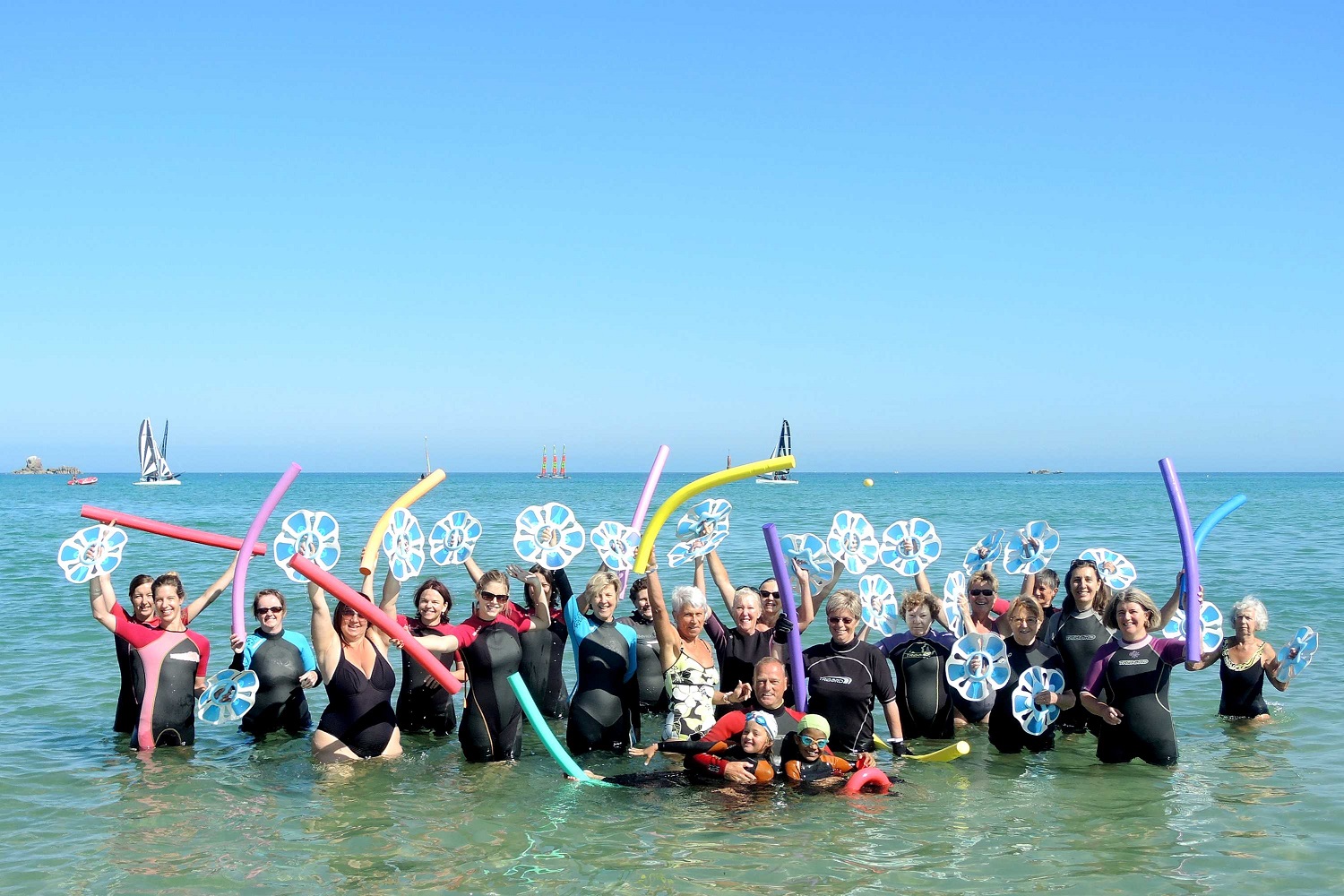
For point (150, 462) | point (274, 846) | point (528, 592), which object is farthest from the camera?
point (150, 462)

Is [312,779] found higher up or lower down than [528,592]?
lower down

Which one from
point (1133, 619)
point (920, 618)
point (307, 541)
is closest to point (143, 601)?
point (307, 541)

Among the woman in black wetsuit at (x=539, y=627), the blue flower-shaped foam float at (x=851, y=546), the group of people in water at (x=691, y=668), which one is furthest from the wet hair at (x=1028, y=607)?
the woman in black wetsuit at (x=539, y=627)

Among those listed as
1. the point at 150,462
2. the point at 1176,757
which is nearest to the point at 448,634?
the point at 1176,757

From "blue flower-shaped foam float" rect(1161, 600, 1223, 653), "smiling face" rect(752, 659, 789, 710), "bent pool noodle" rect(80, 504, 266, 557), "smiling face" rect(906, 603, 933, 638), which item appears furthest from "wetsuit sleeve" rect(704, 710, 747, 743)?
"blue flower-shaped foam float" rect(1161, 600, 1223, 653)

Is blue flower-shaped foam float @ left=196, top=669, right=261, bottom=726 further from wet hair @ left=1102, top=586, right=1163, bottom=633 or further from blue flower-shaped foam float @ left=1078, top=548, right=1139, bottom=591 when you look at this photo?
blue flower-shaped foam float @ left=1078, top=548, right=1139, bottom=591

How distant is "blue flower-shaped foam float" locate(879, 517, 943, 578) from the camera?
8.80 m

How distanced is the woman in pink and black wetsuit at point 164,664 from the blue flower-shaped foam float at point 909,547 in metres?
5.28

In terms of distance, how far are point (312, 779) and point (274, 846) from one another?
4.13 feet

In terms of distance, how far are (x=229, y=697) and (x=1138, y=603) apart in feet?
21.2

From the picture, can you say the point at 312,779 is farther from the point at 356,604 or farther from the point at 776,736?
the point at 776,736

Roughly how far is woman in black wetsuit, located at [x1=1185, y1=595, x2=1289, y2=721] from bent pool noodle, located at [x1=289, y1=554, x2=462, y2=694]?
5136mm

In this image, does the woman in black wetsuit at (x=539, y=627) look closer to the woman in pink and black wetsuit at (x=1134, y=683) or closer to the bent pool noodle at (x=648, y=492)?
the bent pool noodle at (x=648, y=492)

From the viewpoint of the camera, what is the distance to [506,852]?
21.5ft
